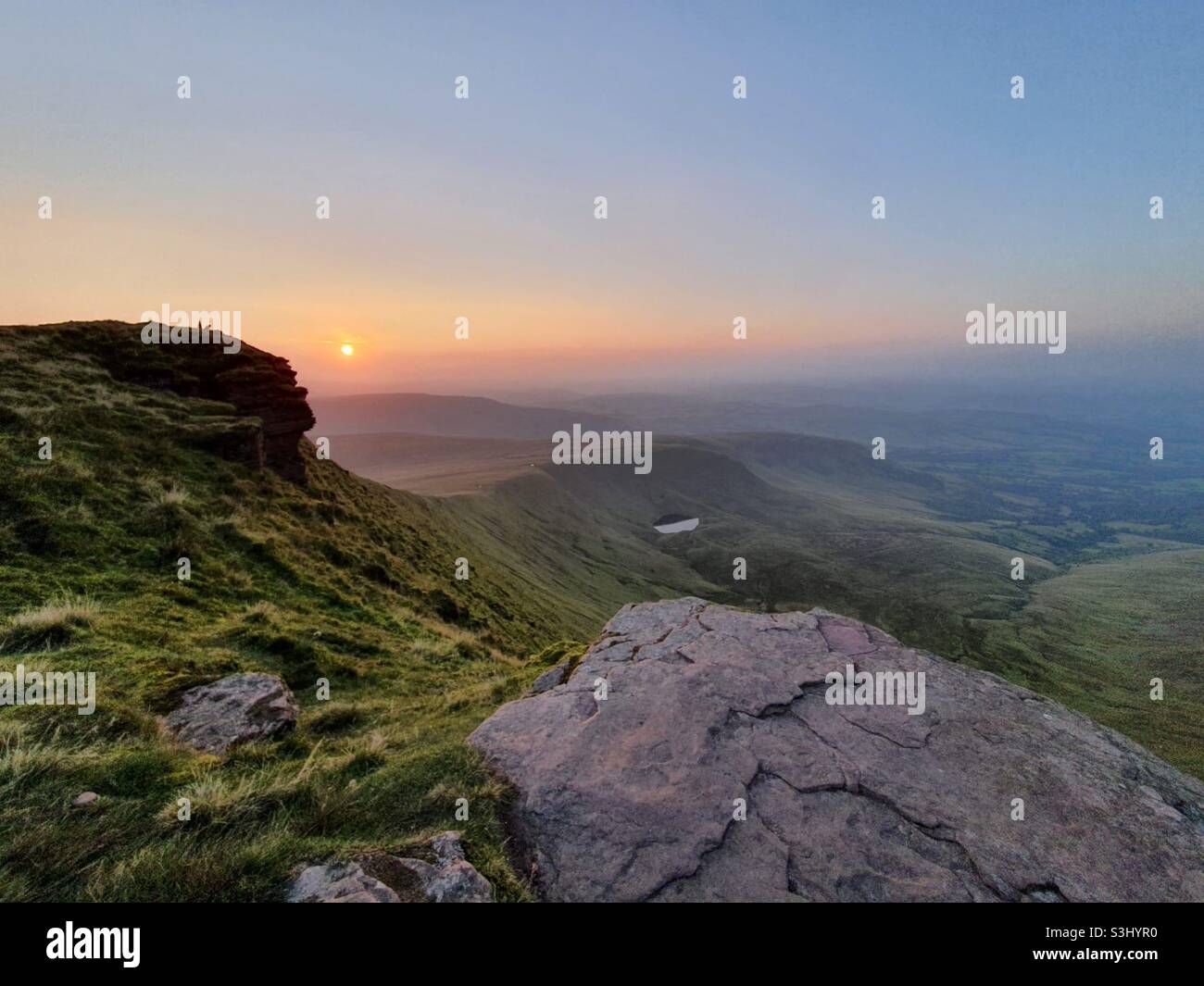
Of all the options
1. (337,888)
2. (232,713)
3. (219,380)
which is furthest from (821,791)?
(219,380)

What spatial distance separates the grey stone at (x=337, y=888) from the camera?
4406mm

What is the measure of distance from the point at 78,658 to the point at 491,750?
7.99m

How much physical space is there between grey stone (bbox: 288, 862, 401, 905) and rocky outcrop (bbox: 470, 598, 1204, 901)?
152 cm

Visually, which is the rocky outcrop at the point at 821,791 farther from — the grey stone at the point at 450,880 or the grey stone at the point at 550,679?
the grey stone at the point at 450,880

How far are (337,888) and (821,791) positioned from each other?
5448 millimetres

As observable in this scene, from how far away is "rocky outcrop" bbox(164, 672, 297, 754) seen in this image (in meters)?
7.72

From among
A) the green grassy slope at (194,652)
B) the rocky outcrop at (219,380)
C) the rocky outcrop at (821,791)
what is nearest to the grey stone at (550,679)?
the rocky outcrop at (821,791)

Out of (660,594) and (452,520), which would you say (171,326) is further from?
(660,594)

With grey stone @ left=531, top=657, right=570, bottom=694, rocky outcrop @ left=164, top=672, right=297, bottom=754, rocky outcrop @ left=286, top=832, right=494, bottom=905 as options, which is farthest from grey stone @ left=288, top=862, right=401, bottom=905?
grey stone @ left=531, top=657, right=570, bottom=694

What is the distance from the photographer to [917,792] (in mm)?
6828

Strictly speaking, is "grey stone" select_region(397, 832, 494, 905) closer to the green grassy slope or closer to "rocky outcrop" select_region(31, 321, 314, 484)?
the green grassy slope

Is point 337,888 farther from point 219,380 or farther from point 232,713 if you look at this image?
point 219,380

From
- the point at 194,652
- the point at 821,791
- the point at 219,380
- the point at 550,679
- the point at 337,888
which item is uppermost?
the point at 219,380

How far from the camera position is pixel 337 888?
4539 mm
